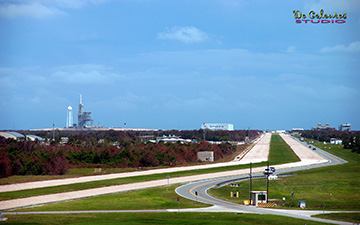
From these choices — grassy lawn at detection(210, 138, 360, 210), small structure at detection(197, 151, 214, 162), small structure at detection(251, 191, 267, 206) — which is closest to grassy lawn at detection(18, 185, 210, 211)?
small structure at detection(251, 191, 267, 206)

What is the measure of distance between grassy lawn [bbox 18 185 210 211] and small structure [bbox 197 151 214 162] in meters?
65.3

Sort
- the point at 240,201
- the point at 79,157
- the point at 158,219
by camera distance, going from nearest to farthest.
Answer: the point at 158,219
the point at 240,201
the point at 79,157

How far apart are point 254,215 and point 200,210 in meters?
6.89

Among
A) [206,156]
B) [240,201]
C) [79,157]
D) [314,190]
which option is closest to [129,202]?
[240,201]

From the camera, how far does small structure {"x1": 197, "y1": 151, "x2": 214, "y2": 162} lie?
133500 mm

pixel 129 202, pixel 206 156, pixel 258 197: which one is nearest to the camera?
pixel 258 197

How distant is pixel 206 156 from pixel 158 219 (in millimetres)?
90519

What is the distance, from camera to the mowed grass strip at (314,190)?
5869 centimetres

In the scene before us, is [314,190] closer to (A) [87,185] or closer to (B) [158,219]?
(B) [158,219]

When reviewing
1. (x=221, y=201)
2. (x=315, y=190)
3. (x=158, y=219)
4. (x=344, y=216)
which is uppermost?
(x=158, y=219)

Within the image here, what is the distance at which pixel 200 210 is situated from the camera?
50781mm

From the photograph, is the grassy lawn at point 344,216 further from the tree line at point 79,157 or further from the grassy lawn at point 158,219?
the tree line at point 79,157

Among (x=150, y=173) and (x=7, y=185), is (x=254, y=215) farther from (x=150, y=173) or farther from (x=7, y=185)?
(x=150, y=173)

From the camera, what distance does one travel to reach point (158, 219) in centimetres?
4459
